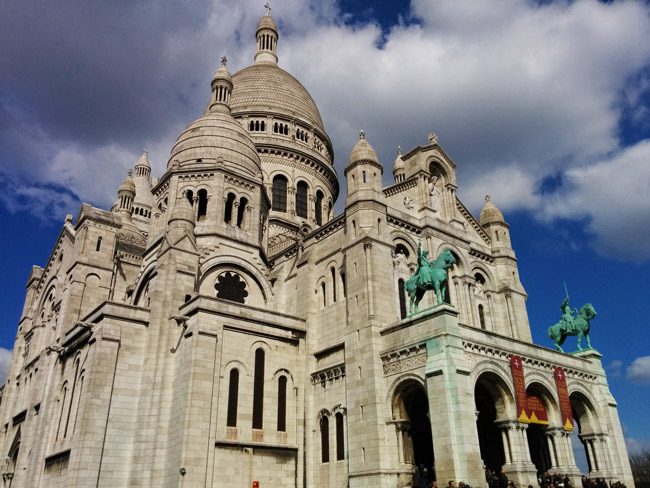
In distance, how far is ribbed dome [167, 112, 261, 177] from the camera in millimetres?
40469

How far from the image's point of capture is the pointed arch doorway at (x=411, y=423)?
2667 centimetres

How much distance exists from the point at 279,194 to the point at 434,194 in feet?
61.1

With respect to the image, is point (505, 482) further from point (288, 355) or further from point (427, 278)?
point (288, 355)

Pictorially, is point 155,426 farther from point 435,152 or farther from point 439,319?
point 435,152

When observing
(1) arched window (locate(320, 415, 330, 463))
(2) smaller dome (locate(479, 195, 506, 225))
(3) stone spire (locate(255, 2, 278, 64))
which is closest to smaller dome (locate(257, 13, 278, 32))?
(3) stone spire (locate(255, 2, 278, 64))

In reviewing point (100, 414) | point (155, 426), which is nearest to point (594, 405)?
point (155, 426)

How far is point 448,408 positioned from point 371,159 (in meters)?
16.1

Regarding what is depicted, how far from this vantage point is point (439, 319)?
25.8m

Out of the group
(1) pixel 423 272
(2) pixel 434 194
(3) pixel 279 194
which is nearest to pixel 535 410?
(1) pixel 423 272

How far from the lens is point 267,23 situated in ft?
234

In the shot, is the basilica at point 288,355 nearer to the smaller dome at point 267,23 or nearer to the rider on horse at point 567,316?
the rider on horse at point 567,316

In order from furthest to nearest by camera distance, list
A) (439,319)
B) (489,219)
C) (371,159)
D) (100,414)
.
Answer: (489,219) → (371,159) → (100,414) → (439,319)

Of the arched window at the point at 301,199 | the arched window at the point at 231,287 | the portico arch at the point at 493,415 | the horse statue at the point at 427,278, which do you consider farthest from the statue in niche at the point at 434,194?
the arched window at the point at 301,199

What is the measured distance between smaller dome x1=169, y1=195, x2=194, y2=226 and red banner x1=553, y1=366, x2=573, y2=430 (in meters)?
22.8
